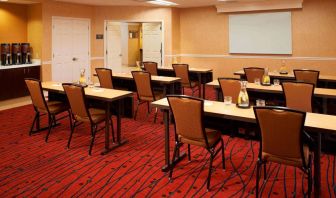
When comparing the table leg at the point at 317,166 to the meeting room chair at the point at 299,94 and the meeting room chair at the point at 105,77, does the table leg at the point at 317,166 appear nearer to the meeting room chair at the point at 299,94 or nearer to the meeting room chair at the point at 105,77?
the meeting room chair at the point at 299,94

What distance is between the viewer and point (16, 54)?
7574mm

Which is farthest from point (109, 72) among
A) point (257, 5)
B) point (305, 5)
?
point (305, 5)

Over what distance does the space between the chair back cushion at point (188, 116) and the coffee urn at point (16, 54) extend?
5.80 metres

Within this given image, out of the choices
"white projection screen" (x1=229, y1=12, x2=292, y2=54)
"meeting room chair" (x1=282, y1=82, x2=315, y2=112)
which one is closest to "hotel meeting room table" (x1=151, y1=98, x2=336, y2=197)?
"meeting room chair" (x1=282, y1=82, x2=315, y2=112)

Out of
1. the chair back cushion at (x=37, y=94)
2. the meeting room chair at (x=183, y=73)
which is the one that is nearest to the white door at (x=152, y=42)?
the meeting room chair at (x=183, y=73)

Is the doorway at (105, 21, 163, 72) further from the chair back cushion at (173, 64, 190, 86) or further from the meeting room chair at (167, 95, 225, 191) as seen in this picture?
the meeting room chair at (167, 95, 225, 191)

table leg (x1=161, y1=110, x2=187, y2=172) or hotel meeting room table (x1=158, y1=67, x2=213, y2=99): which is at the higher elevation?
hotel meeting room table (x1=158, y1=67, x2=213, y2=99)

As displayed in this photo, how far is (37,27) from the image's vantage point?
7.99 meters

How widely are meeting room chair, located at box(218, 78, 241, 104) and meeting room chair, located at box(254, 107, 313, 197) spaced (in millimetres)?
1733

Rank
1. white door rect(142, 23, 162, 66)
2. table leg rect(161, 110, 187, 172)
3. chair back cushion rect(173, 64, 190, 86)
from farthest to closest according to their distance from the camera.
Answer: white door rect(142, 23, 162, 66) → chair back cushion rect(173, 64, 190, 86) → table leg rect(161, 110, 187, 172)

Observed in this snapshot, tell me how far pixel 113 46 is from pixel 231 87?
6.28 metres

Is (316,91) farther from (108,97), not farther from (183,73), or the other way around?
(183,73)

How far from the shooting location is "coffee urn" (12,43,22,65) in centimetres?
754

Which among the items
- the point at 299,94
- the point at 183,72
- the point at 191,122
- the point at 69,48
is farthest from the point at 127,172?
the point at 69,48
